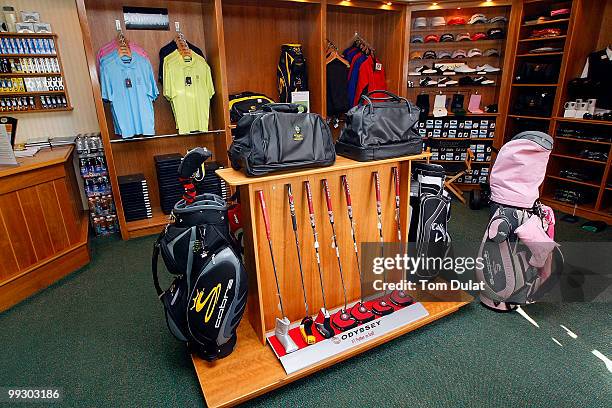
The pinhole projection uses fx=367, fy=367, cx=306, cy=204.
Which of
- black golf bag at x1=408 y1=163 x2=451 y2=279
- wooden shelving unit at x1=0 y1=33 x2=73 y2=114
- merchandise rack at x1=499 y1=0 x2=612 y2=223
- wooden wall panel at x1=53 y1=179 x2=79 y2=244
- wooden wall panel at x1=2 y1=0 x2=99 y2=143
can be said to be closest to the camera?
black golf bag at x1=408 y1=163 x2=451 y2=279

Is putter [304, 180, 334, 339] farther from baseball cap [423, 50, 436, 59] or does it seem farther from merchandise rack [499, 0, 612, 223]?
baseball cap [423, 50, 436, 59]

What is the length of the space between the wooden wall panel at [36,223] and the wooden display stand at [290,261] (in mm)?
1751

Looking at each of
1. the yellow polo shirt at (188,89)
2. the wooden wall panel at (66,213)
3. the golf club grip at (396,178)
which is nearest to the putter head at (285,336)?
the golf club grip at (396,178)

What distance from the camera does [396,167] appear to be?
2.17 m

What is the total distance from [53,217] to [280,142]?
222 cm

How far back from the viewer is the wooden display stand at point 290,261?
1.76m

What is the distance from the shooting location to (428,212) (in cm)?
240

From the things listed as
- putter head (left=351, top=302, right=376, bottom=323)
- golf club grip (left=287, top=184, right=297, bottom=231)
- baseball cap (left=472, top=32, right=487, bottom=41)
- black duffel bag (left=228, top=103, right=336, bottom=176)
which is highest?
baseball cap (left=472, top=32, right=487, bottom=41)

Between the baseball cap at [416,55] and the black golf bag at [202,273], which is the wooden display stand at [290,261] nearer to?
the black golf bag at [202,273]

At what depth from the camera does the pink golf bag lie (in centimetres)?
220

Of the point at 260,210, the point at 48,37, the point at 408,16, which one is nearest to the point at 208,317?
the point at 260,210

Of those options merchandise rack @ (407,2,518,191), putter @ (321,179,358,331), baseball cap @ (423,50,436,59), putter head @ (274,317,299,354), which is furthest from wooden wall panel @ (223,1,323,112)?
putter head @ (274,317,299,354)

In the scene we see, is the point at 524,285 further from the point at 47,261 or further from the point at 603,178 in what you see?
the point at 47,261

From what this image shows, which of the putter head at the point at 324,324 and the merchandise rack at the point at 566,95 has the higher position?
the merchandise rack at the point at 566,95
